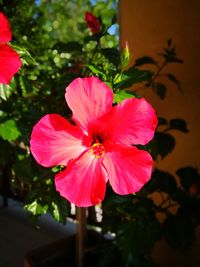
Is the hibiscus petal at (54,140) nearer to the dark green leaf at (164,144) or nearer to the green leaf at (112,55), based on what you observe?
the green leaf at (112,55)

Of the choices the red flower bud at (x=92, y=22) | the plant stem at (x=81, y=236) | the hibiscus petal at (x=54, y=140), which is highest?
the red flower bud at (x=92, y=22)

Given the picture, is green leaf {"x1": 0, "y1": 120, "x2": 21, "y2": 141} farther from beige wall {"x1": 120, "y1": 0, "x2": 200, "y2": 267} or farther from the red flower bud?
beige wall {"x1": 120, "y1": 0, "x2": 200, "y2": 267}

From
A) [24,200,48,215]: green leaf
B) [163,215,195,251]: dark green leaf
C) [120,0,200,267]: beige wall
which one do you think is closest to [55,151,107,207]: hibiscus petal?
[24,200,48,215]: green leaf

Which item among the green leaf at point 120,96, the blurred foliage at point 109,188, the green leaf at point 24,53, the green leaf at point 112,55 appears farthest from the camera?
the green leaf at point 112,55

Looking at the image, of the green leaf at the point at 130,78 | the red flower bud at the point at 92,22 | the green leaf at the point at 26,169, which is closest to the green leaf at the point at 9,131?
the green leaf at the point at 26,169

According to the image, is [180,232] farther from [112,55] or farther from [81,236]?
[112,55]

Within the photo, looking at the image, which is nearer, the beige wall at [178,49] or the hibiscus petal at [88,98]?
the hibiscus petal at [88,98]
